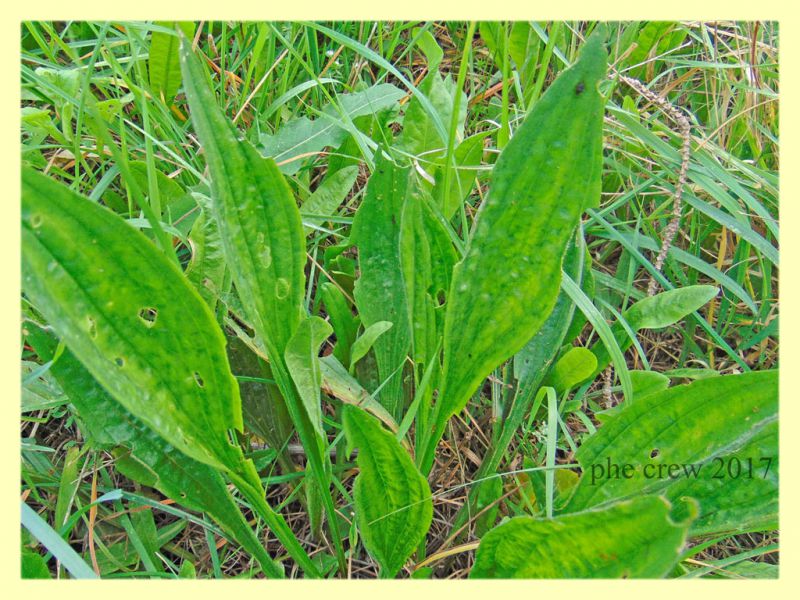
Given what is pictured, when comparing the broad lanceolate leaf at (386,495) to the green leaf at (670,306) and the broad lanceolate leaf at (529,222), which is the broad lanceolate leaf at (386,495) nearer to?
the broad lanceolate leaf at (529,222)

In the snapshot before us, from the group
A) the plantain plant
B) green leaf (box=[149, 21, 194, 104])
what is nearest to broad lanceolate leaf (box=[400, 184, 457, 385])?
the plantain plant

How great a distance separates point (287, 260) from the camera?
1028 millimetres

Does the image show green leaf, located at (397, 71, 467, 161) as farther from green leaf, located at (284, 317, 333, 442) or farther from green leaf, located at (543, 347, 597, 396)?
green leaf, located at (284, 317, 333, 442)

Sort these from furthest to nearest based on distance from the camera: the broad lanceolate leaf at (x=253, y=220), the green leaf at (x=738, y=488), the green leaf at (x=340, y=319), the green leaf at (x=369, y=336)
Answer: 1. the green leaf at (x=340, y=319)
2. the green leaf at (x=369, y=336)
3. the green leaf at (x=738, y=488)
4. the broad lanceolate leaf at (x=253, y=220)

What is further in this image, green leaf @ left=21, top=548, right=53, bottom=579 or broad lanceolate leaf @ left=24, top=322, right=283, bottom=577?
green leaf @ left=21, top=548, right=53, bottom=579

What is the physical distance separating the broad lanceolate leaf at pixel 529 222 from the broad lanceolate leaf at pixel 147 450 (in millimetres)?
414

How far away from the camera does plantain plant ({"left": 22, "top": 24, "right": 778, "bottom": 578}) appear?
805mm

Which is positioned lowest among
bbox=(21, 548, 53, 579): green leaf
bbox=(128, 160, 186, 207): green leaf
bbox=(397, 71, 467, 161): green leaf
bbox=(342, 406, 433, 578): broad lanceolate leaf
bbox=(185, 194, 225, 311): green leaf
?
bbox=(21, 548, 53, 579): green leaf

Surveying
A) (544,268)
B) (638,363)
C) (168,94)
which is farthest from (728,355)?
(168,94)

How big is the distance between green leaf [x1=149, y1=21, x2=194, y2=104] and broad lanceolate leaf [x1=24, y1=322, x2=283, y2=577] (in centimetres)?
86

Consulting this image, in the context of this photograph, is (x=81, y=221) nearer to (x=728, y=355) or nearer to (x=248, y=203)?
(x=248, y=203)

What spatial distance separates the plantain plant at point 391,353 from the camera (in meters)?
0.80

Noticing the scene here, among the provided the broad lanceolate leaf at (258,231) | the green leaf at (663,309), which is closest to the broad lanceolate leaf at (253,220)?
the broad lanceolate leaf at (258,231)

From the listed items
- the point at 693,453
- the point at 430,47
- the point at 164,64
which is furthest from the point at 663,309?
the point at 164,64
